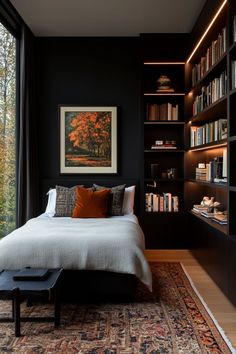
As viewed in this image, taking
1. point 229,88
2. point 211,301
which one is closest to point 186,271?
point 211,301

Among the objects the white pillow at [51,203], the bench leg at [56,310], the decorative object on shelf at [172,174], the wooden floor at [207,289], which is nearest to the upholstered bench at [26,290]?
the bench leg at [56,310]

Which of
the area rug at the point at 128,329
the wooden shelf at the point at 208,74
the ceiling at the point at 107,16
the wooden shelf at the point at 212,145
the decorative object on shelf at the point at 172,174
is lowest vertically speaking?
the area rug at the point at 128,329

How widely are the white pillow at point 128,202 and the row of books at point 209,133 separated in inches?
41.5

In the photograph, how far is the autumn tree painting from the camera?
5238 millimetres

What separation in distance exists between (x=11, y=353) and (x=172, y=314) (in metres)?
1.26

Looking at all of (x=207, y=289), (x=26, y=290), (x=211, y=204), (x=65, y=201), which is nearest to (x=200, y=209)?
(x=211, y=204)

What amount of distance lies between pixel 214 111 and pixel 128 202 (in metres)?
1.64

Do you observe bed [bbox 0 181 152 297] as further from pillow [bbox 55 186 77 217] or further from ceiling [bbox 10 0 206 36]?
ceiling [bbox 10 0 206 36]

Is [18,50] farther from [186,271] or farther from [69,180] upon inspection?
[186,271]

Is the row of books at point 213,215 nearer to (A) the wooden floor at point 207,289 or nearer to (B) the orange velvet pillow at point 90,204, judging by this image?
(A) the wooden floor at point 207,289

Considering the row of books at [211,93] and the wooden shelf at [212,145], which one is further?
the row of books at [211,93]

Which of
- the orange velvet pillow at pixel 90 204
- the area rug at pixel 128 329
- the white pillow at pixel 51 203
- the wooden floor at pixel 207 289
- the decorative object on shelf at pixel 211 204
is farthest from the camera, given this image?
the white pillow at pixel 51 203

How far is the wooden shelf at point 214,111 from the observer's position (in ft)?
11.3

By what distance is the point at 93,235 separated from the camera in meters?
3.18
